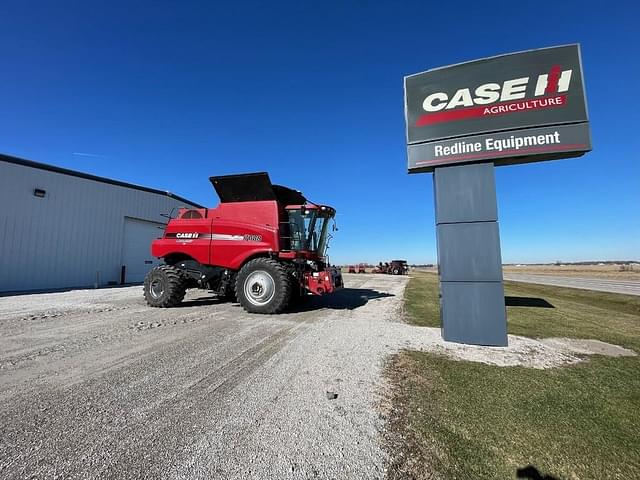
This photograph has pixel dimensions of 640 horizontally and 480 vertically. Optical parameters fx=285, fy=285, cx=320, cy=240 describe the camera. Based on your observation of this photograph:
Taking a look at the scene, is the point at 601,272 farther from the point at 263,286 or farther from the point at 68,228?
the point at 68,228

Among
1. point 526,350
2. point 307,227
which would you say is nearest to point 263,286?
point 307,227

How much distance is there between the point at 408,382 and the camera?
349cm

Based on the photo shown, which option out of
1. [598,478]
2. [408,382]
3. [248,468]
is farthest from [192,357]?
[598,478]

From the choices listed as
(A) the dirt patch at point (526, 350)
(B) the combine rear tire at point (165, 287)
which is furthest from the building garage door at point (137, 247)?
(A) the dirt patch at point (526, 350)

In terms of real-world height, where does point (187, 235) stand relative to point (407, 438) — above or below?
above

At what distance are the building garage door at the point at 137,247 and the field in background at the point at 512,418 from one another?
19.4 metres

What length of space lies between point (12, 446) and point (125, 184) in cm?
1993

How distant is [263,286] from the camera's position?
26.7ft

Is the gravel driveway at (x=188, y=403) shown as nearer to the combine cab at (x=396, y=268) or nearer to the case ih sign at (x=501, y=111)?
the case ih sign at (x=501, y=111)

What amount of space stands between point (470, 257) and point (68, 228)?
19.2m

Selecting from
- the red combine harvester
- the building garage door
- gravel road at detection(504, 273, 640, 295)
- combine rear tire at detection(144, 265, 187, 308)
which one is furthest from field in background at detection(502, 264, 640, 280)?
the building garage door

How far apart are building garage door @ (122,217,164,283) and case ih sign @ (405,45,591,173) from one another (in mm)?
17900

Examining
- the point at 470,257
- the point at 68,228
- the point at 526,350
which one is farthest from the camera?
the point at 68,228

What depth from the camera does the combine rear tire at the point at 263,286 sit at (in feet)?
25.7
